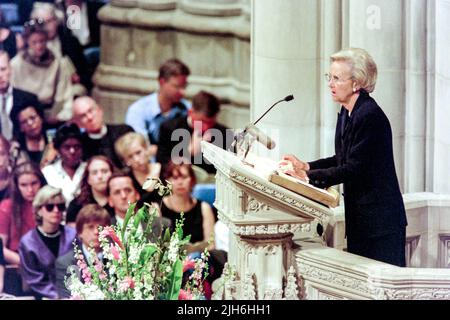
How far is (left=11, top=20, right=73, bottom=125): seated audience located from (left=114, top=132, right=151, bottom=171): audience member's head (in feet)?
1.24

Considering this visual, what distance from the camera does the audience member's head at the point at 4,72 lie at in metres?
12.3

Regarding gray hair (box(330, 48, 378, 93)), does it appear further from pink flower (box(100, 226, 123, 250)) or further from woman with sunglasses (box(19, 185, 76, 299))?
woman with sunglasses (box(19, 185, 76, 299))

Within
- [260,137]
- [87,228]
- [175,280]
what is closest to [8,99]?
[87,228]

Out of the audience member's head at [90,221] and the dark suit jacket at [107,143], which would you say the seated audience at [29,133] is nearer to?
the dark suit jacket at [107,143]

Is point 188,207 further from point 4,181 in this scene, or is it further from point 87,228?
point 4,181

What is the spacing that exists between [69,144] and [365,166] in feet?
8.28

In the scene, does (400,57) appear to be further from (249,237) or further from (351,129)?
(249,237)

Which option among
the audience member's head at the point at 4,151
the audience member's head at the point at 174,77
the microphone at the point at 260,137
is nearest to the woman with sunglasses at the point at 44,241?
the audience member's head at the point at 4,151

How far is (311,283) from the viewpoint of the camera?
10383 millimetres

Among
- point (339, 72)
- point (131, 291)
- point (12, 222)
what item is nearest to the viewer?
point (131, 291)

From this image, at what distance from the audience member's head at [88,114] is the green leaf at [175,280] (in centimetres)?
249

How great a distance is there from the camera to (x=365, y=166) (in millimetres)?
10625
